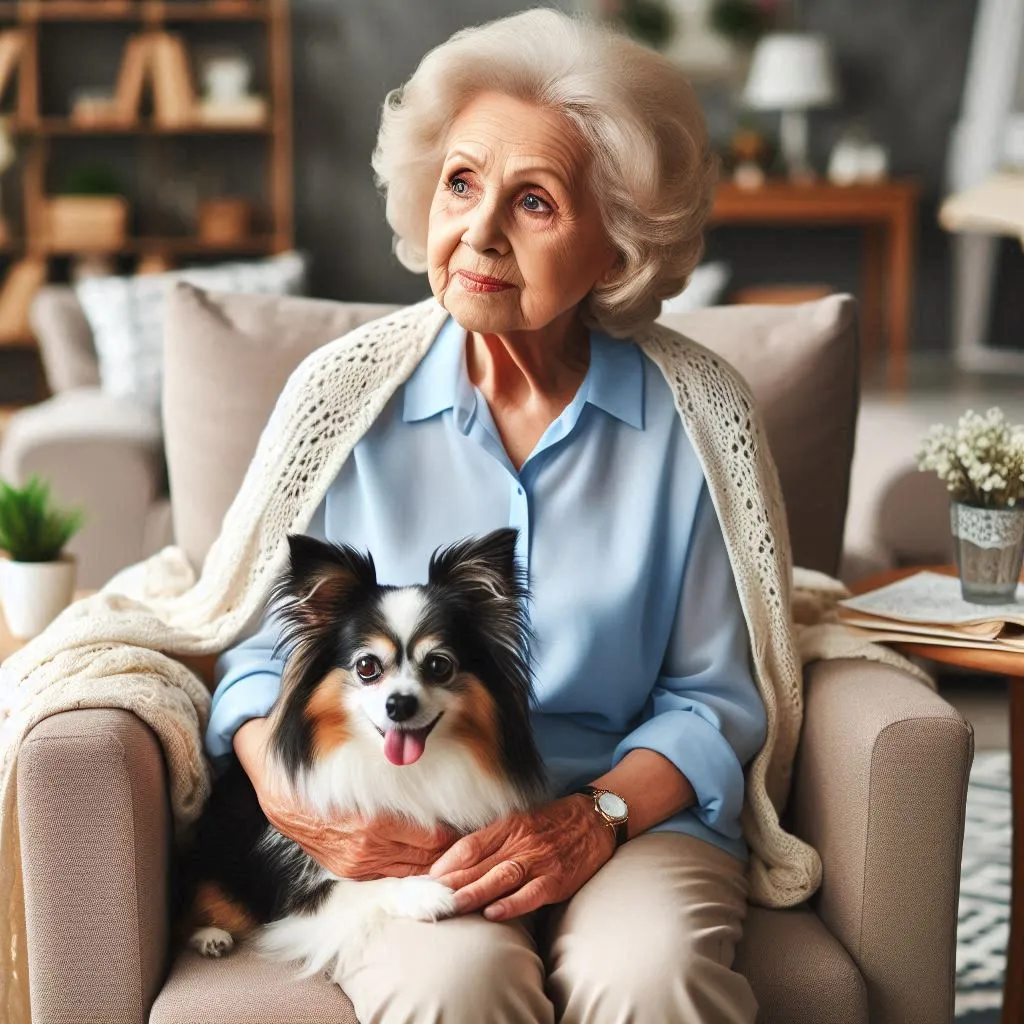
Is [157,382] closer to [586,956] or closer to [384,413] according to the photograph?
[384,413]

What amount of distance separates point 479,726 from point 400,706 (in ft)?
0.39

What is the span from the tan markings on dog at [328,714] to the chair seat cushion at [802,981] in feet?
1.66

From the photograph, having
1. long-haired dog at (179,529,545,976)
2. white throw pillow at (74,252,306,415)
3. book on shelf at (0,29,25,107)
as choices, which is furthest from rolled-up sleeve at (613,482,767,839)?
book on shelf at (0,29,25,107)

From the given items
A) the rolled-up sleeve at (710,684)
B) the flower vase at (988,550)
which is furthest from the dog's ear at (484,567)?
the flower vase at (988,550)

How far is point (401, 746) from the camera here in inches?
53.1

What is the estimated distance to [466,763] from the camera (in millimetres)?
1422

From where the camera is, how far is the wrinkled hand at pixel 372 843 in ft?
4.75

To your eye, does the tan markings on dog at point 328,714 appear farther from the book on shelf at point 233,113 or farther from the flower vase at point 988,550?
the book on shelf at point 233,113

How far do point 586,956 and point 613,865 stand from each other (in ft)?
0.45

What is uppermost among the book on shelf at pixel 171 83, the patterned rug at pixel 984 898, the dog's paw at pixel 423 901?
the book on shelf at pixel 171 83

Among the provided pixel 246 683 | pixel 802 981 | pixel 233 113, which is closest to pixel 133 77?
pixel 233 113

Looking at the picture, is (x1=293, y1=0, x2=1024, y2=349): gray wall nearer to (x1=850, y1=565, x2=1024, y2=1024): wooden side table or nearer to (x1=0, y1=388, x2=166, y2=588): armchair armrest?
(x1=0, y1=388, x2=166, y2=588): armchair armrest

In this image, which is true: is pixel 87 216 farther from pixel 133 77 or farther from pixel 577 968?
pixel 577 968

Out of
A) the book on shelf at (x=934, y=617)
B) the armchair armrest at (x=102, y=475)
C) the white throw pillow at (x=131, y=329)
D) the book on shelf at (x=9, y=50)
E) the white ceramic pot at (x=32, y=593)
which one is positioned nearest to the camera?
the book on shelf at (x=934, y=617)
